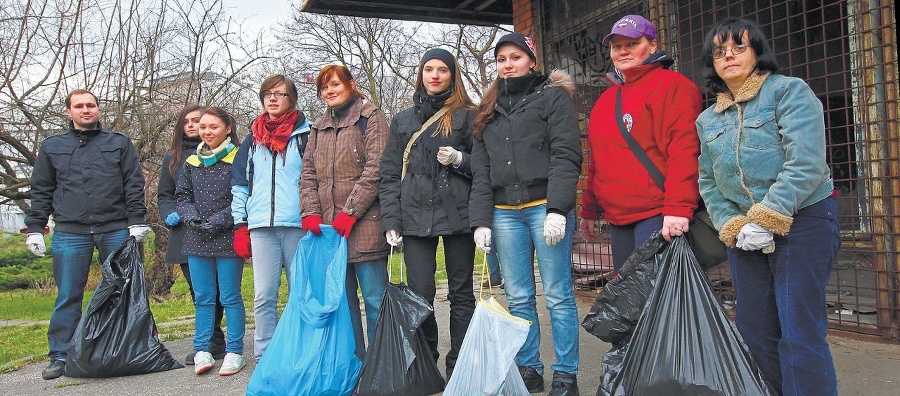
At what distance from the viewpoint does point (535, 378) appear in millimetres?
3359

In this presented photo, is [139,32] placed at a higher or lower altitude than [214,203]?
higher

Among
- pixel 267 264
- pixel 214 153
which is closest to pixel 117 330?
pixel 267 264

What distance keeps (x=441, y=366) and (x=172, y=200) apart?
2232mm

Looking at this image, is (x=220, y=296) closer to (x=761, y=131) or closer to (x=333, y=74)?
(x=333, y=74)

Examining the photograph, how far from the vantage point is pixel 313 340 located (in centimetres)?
347

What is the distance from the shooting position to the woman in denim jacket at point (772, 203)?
90.7 inches

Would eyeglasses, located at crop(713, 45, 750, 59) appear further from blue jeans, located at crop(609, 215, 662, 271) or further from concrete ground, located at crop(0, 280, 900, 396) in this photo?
concrete ground, located at crop(0, 280, 900, 396)

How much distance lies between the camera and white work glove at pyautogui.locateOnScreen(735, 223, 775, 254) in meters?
2.35

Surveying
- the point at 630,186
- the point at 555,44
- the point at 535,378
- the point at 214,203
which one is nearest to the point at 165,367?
the point at 214,203

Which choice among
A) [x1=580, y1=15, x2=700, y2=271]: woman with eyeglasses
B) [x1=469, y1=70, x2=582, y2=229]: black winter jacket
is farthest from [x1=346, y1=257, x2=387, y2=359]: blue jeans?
[x1=580, y1=15, x2=700, y2=271]: woman with eyeglasses

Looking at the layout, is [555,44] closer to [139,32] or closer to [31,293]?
[139,32]

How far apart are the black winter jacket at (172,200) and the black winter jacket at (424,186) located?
175 cm

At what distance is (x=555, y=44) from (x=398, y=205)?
3.39 m

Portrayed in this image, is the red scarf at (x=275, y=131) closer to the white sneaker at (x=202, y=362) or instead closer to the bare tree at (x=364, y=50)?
the white sneaker at (x=202, y=362)
